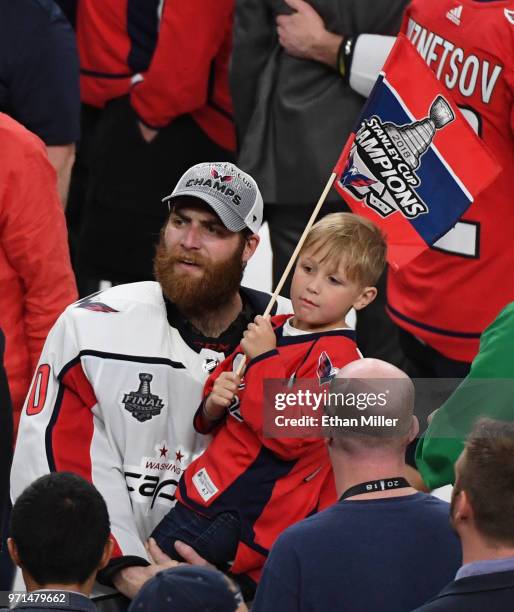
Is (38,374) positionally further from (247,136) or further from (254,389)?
(247,136)

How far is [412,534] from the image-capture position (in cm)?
320

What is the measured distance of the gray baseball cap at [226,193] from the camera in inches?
171

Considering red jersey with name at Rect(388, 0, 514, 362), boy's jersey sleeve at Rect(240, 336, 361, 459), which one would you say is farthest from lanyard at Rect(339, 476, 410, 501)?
→ red jersey with name at Rect(388, 0, 514, 362)

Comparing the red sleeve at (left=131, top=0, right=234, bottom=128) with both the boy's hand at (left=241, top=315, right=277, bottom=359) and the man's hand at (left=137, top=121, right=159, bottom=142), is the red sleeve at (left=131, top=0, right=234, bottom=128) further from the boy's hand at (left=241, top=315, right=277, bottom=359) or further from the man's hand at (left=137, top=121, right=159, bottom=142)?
the boy's hand at (left=241, top=315, right=277, bottom=359)

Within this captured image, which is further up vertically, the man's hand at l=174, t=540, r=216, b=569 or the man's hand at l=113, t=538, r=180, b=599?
the man's hand at l=174, t=540, r=216, b=569

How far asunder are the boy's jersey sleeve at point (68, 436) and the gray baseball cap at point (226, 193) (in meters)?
0.50

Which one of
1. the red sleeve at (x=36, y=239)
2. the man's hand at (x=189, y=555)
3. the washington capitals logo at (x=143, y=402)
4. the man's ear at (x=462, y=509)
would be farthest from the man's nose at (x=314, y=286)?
the man's ear at (x=462, y=509)

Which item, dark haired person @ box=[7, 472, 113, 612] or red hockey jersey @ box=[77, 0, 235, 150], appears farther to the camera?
red hockey jersey @ box=[77, 0, 235, 150]

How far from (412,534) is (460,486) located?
0.32m

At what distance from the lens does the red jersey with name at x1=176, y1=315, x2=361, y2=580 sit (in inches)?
155

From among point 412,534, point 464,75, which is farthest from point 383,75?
point 412,534

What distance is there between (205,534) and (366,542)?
0.92m

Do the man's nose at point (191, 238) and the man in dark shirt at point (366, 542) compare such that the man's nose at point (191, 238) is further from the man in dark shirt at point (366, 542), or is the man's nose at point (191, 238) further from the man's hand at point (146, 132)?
the man's hand at point (146, 132)

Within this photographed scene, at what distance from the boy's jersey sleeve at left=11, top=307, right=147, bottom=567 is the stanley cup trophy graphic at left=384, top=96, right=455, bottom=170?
1.05m
